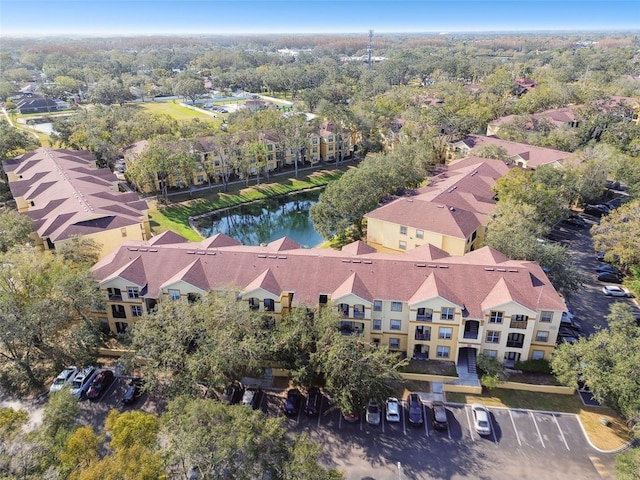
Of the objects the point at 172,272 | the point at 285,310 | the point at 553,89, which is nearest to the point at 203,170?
the point at 172,272

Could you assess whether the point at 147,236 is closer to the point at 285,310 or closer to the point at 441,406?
the point at 285,310

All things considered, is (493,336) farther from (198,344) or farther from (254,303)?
(198,344)

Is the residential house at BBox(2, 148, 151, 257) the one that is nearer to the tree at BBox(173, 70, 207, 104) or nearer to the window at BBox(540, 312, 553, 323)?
the window at BBox(540, 312, 553, 323)

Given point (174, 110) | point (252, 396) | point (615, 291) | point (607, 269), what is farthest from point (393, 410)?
point (174, 110)

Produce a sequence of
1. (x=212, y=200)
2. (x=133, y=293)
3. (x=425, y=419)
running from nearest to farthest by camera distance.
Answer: (x=425, y=419), (x=133, y=293), (x=212, y=200)

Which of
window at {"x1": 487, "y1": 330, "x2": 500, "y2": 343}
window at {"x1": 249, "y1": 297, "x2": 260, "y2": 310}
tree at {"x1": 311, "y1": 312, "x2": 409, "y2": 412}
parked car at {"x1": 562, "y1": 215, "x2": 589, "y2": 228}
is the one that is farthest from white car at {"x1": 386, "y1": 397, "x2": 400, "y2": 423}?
parked car at {"x1": 562, "y1": 215, "x2": 589, "y2": 228}

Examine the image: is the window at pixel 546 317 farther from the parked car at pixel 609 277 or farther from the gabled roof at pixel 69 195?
the gabled roof at pixel 69 195
